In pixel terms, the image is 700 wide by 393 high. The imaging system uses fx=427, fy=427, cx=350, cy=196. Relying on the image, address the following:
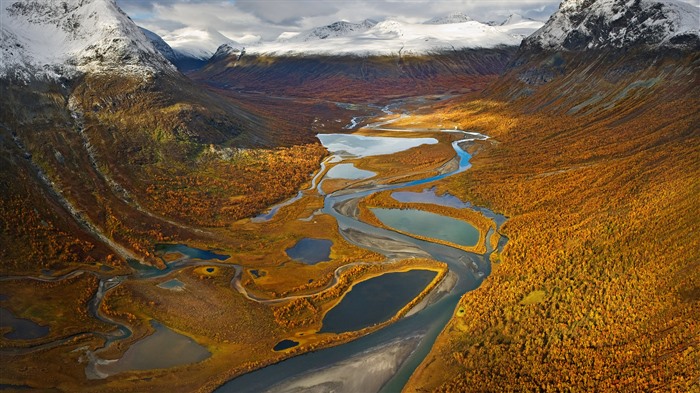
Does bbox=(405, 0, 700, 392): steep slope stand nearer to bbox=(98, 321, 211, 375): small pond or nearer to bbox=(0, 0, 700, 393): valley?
bbox=(0, 0, 700, 393): valley

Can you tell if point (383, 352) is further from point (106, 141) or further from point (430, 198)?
point (106, 141)

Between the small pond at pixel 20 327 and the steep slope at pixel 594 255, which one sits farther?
the small pond at pixel 20 327

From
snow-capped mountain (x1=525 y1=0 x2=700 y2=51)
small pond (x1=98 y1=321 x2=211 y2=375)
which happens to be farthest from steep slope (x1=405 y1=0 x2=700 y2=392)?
small pond (x1=98 y1=321 x2=211 y2=375)

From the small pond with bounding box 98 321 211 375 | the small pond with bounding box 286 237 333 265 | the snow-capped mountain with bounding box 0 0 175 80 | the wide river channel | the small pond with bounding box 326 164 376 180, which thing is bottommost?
the wide river channel

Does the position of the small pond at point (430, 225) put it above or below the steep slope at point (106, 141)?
below

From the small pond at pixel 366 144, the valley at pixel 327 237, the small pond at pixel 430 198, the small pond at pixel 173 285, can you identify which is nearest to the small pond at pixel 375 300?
the valley at pixel 327 237

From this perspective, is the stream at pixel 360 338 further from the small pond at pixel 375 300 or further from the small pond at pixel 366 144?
the small pond at pixel 366 144
